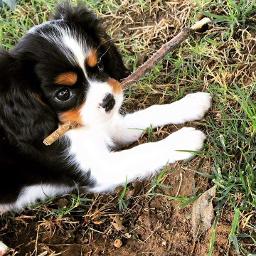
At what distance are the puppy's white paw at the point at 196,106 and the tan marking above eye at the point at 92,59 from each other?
704 millimetres

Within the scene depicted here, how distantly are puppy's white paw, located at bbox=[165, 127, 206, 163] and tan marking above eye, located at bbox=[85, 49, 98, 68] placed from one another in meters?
0.65

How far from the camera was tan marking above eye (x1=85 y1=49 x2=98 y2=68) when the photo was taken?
8.80ft

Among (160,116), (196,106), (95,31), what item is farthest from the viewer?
(160,116)

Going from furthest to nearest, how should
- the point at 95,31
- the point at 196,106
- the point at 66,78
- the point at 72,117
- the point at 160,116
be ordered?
the point at 160,116 → the point at 196,106 → the point at 95,31 → the point at 72,117 → the point at 66,78

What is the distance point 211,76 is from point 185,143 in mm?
561

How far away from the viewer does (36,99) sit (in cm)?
266

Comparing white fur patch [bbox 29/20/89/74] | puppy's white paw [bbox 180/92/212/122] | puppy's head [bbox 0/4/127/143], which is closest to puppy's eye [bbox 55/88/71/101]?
puppy's head [bbox 0/4/127/143]

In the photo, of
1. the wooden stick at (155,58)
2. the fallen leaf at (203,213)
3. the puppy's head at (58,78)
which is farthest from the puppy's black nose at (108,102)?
the fallen leaf at (203,213)

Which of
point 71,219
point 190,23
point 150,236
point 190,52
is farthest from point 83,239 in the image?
point 190,23

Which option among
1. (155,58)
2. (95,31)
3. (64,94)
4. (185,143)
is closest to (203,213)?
(185,143)

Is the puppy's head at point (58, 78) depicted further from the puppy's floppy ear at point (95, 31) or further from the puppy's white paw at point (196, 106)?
the puppy's white paw at point (196, 106)

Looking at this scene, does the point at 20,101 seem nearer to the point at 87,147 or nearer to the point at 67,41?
the point at 67,41

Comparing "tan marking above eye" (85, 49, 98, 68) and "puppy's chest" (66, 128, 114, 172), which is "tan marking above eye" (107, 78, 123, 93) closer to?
"tan marking above eye" (85, 49, 98, 68)

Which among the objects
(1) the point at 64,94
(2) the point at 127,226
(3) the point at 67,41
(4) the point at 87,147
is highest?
(3) the point at 67,41
